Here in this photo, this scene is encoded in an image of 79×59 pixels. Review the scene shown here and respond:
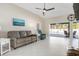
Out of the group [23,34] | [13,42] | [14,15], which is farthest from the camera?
[23,34]

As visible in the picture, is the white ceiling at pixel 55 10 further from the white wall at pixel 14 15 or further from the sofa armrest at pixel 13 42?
the sofa armrest at pixel 13 42

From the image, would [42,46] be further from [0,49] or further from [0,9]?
[0,9]

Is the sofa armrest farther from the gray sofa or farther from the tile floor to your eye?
the tile floor

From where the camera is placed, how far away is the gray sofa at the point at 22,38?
3.34 m

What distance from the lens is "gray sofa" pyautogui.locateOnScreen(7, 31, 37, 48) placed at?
3.34 metres

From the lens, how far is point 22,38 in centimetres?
348

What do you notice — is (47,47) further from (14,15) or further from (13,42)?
(14,15)

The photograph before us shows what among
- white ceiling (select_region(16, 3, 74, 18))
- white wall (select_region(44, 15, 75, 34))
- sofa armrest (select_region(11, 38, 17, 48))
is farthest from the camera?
sofa armrest (select_region(11, 38, 17, 48))

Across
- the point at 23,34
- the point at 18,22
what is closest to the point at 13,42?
the point at 23,34

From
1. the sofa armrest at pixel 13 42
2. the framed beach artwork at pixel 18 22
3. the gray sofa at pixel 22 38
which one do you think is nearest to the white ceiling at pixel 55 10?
the framed beach artwork at pixel 18 22

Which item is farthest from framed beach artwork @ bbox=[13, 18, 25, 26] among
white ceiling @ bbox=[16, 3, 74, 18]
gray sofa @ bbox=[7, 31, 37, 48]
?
white ceiling @ bbox=[16, 3, 74, 18]

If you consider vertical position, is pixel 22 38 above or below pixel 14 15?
below

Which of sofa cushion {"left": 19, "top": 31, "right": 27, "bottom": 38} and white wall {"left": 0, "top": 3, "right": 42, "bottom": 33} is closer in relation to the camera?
white wall {"left": 0, "top": 3, "right": 42, "bottom": 33}

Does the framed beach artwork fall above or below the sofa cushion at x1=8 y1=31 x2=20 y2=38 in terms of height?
above
